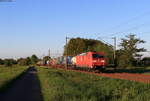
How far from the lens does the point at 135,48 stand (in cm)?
9600

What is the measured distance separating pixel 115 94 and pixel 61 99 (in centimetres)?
305

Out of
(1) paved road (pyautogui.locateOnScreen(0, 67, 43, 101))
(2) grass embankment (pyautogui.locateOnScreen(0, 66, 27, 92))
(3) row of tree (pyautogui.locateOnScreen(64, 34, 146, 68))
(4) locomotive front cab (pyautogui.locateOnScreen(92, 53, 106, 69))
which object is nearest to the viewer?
(1) paved road (pyautogui.locateOnScreen(0, 67, 43, 101))

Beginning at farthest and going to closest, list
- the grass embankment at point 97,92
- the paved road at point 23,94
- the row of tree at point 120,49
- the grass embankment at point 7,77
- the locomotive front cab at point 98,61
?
the row of tree at point 120,49 < the locomotive front cab at point 98,61 < the grass embankment at point 7,77 < the paved road at point 23,94 < the grass embankment at point 97,92

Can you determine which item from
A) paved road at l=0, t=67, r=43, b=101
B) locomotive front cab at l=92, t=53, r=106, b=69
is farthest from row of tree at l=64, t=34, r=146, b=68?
paved road at l=0, t=67, r=43, b=101

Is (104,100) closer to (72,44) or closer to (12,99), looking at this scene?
(12,99)

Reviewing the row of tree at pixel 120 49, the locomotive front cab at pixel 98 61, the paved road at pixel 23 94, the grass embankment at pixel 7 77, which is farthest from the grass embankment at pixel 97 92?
the row of tree at pixel 120 49

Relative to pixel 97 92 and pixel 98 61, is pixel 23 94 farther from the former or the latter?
pixel 98 61

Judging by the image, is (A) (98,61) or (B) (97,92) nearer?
(B) (97,92)

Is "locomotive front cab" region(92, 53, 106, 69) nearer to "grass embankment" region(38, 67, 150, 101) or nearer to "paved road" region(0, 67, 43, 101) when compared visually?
"paved road" region(0, 67, 43, 101)

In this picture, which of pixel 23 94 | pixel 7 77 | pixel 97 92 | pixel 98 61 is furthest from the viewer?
pixel 98 61

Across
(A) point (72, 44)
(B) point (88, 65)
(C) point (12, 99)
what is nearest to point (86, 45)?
(A) point (72, 44)

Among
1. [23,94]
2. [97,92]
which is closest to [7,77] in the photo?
[23,94]

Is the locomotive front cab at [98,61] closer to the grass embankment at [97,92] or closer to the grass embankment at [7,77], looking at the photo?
the grass embankment at [7,77]

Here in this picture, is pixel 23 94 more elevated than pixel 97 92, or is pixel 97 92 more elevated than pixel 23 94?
pixel 97 92
